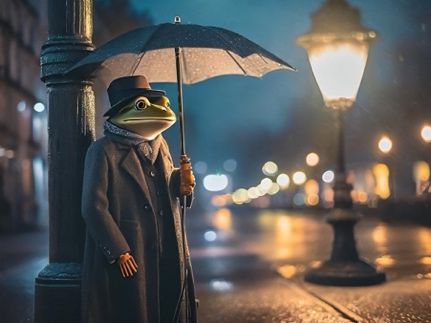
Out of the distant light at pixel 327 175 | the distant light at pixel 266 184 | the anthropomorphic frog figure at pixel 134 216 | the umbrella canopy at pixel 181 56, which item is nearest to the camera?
the anthropomorphic frog figure at pixel 134 216

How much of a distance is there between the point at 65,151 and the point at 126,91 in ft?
2.12

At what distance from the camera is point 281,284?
11.8m

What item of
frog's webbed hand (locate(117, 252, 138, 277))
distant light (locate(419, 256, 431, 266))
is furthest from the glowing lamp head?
frog's webbed hand (locate(117, 252, 138, 277))

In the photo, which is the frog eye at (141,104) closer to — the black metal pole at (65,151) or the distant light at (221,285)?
the black metal pole at (65,151)

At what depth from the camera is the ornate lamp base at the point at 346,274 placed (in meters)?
11.1

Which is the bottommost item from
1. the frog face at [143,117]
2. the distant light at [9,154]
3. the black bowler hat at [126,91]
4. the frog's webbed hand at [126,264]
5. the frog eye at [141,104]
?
the frog's webbed hand at [126,264]

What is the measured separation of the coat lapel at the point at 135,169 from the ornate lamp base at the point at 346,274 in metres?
6.27

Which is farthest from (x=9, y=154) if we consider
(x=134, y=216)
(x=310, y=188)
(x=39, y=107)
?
(x=310, y=188)

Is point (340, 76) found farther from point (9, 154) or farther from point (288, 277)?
point (9, 154)

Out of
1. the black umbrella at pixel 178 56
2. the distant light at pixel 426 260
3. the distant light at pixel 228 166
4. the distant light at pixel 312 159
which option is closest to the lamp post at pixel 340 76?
the distant light at pixel 426 260

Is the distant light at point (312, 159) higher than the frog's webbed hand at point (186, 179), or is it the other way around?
the distant light at point (312, 159)

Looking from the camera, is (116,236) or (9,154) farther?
(9,154)

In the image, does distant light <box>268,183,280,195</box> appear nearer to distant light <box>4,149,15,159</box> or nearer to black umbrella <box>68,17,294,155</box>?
distant light <box>4,149,15,159</box>

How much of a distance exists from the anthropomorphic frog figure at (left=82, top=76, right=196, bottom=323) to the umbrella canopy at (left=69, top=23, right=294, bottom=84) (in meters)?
0.31
